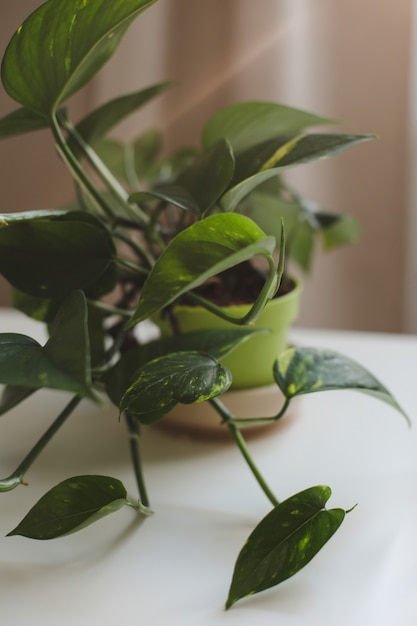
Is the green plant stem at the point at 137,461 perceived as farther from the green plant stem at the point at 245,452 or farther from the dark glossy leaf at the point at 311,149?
the dark glossy leaf at the point at 311,149

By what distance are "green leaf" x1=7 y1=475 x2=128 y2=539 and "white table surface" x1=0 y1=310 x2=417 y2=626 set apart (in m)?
0.05

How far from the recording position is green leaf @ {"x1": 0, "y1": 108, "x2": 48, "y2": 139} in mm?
619

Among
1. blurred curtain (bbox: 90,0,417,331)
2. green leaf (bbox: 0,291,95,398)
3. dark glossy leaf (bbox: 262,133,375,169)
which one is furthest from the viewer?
blurred curtain (bbox: 90,0,417,331)

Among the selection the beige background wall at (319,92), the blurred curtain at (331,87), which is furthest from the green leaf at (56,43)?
the blurred curtain at (331,87)

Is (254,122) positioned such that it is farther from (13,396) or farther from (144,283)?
(13,396)

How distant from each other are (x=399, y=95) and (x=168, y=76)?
425 mm

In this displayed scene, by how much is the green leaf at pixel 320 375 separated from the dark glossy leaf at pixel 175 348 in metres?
0.04

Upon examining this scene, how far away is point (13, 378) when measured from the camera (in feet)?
1.37

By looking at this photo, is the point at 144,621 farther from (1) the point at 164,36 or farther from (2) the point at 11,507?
(1) the point at 164,36

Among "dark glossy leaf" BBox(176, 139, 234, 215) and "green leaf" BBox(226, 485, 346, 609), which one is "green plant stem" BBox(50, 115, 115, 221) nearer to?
"dark glossy leaf" BBox(176, 139, 234, 215)

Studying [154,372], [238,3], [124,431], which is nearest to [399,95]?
[238,3]

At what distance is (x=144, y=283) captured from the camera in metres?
0.55

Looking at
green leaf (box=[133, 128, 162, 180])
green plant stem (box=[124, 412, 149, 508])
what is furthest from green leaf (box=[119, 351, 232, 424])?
green leaf (box=[133, 128, 162, 180])

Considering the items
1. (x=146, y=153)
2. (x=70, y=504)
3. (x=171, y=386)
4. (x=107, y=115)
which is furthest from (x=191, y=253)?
(x=146, y=153)
